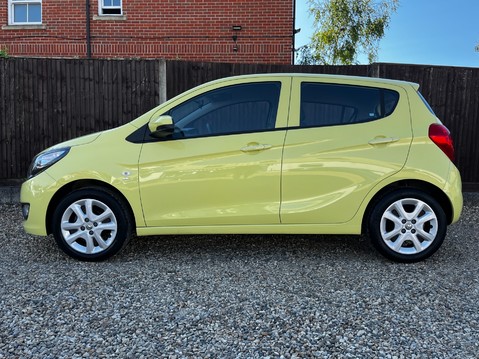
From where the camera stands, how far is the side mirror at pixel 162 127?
3855 millimetres

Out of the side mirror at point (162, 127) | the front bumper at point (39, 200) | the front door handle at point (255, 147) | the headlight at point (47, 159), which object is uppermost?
the side mirror at point (162, 127)

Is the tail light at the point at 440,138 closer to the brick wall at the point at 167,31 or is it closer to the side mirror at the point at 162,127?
the side mirror at the point at 162,127

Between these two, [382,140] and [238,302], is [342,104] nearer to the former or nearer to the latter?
[382,140]

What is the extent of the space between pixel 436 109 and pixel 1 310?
6.57m

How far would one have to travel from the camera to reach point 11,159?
6992 millimetres

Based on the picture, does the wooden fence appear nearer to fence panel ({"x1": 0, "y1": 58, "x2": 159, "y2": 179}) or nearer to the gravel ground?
fence panel ({"x1": 0, "y1": 58, "x2": 159, "y2": 179})

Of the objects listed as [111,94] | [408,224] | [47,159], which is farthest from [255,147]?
[111,94]

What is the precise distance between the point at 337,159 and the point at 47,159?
2.68 meters

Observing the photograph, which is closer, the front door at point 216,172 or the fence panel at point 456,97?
the front door at point 216,172

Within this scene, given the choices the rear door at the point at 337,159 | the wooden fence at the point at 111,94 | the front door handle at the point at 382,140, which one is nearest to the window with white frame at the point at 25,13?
the wooden fence at the point at 111,94

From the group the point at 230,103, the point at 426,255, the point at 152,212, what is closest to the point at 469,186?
the point at 426,255

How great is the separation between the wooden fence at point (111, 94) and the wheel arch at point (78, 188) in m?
3.20

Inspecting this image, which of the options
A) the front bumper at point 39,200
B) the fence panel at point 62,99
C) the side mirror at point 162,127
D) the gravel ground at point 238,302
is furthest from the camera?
the fence panel at point 62,99

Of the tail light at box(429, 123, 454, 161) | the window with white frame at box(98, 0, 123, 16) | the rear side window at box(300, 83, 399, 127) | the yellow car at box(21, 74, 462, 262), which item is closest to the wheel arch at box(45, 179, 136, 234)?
the yellow car at box(21, 74, 462, 262)
